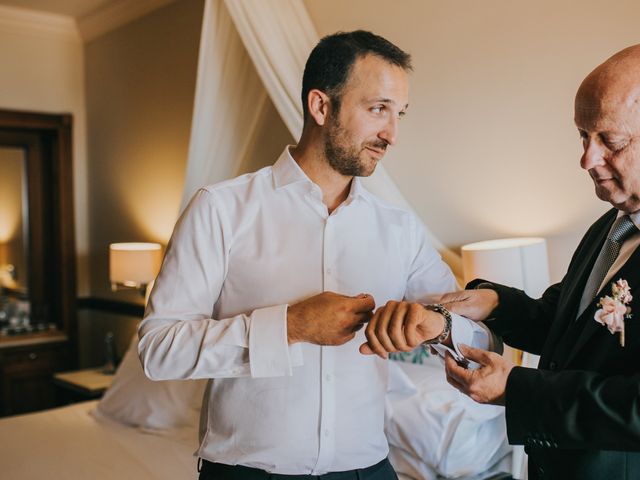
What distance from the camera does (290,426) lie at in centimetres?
172

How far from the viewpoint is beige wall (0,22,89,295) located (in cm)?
582

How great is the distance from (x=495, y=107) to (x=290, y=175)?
1.42 metres

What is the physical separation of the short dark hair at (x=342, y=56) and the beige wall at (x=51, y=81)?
4628 millimetres

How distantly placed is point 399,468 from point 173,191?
2.95m

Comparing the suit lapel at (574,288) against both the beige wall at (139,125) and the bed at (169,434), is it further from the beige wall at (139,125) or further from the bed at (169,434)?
the beige wall at (139,125)

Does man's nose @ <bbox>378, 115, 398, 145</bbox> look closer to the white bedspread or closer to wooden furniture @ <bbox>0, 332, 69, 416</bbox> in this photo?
the white bedspread

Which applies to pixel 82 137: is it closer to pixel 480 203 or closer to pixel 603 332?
pixel 480 203

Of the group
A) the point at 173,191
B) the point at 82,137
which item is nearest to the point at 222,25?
the point at 173,191

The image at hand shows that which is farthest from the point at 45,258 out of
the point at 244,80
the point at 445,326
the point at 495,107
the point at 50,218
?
the point at 445,326

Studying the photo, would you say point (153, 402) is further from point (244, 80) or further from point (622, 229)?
point (622, 229)

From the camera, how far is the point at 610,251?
63.6 inches

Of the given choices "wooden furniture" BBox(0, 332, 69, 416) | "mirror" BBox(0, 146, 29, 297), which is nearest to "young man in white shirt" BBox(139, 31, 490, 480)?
"wooden furniture" BBox(0, 332, 69, 416)

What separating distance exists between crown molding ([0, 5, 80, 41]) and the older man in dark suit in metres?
5.15

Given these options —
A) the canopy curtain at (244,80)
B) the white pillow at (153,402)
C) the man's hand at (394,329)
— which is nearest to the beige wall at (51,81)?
the white pillow at (153,402)
